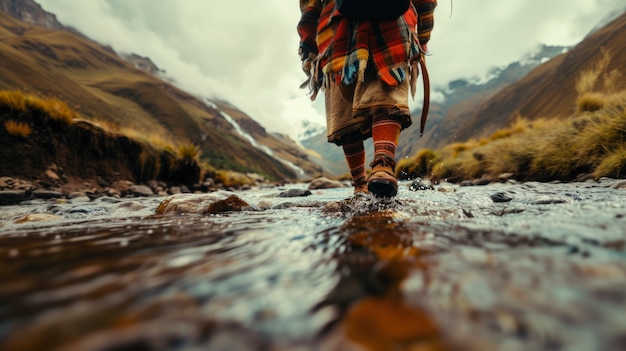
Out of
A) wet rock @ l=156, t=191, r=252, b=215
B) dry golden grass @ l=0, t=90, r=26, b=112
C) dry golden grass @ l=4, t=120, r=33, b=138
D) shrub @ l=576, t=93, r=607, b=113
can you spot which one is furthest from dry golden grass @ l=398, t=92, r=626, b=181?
dry golden grass @ l=0, t=90, r=26, b=112

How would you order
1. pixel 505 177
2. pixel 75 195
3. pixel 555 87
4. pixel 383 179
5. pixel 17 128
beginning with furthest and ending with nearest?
pixel 555 87 < pixel 505 177 < pixel 75 195 < pixel 17 128 < pixel 383 179

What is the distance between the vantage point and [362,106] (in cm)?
249

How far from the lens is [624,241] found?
607mm

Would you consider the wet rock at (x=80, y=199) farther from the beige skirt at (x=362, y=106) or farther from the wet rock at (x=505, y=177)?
the wet rock at (x=505, y=177)

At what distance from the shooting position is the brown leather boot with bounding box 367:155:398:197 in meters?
2.08

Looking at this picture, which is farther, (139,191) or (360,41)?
(139,191)

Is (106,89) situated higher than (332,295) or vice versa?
(106,89)

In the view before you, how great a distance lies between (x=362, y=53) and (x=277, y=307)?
101 inches

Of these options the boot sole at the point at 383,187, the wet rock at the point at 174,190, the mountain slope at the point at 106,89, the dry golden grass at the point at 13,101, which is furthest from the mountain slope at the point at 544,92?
the mountain slope at the point at 106,89

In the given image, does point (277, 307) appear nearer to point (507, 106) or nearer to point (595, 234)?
point (595, 234)

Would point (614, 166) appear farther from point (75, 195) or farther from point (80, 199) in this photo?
point (75, 195)

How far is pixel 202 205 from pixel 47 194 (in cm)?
468

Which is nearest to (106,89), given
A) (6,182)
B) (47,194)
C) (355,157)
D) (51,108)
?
(51,108)

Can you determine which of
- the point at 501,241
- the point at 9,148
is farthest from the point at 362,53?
the point at 9,148
